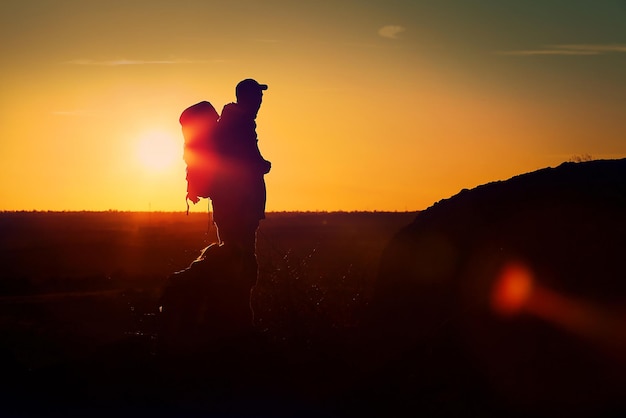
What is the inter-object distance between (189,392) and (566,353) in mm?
4842

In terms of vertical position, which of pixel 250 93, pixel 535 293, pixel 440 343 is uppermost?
pixel 250 93

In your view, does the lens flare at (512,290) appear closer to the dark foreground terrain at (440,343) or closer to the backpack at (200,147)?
the dark foreground terrain at (440,343)

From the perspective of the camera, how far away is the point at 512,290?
10.6 meters

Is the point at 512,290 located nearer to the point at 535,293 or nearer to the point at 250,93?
the point at 535,293

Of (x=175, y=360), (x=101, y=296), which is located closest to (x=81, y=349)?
(x=175, y=360)

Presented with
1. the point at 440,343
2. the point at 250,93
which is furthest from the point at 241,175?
the point at 440,343

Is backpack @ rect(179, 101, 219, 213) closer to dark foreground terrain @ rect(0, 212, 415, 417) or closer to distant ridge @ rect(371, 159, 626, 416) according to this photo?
dark foreground terrain @ rect(0, 212, 415, 417)

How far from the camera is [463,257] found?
38.3 feet

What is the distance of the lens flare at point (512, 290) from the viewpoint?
10438mm

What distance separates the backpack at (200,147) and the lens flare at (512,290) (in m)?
4.77

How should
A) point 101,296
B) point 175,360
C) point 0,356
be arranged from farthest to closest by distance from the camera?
point 101,296, point 0,356, point 175,360

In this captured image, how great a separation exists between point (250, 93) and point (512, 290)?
5.07 m

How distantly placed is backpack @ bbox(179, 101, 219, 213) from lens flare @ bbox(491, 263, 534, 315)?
4.77 metres

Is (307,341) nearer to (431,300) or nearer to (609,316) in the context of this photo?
(431,300)
